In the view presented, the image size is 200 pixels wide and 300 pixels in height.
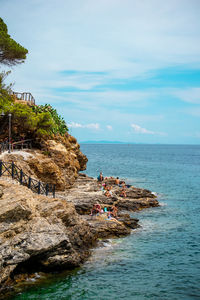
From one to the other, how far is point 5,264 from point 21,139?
26654 millimetres

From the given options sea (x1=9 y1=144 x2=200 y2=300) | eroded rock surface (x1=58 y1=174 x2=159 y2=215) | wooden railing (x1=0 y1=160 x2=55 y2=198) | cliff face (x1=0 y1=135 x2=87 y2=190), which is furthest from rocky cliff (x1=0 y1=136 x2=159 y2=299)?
cliff face (x1=0 y1=135 x2=87 y2=190)

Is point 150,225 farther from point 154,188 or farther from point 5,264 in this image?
point 154,188

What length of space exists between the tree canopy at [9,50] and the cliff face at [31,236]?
59.0ft

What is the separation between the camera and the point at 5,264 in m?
15.8

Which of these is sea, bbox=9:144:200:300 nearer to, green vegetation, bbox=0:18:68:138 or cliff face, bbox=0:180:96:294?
cliff face, bbox=0:180:96:294

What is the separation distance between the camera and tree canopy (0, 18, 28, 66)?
103ft

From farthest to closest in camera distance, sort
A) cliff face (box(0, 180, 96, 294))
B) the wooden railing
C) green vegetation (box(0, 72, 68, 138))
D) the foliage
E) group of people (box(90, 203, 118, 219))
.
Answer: the foliage
green vegetation (box(0, 72, 68, 138))
group of people (box(90, 203, 118, 219))
the wooden railing
cliff face (box(0, 180, 96, 294))

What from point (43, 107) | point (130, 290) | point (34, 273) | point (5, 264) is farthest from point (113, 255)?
point (43, 107)

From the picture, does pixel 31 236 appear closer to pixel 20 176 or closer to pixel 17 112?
pixel 20 176

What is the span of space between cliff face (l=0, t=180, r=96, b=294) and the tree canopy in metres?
18.0

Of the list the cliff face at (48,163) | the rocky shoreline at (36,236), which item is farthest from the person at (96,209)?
the cliff face at (48,163)

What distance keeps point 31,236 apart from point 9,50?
2200 cm

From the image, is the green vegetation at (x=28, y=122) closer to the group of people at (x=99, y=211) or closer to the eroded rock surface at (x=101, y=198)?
the eroded rock surface at (x=101, y=198)

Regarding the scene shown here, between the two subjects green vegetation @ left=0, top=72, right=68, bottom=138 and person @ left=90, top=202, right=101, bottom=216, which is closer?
person @ left=90, top=202, right=101, bottom=216
